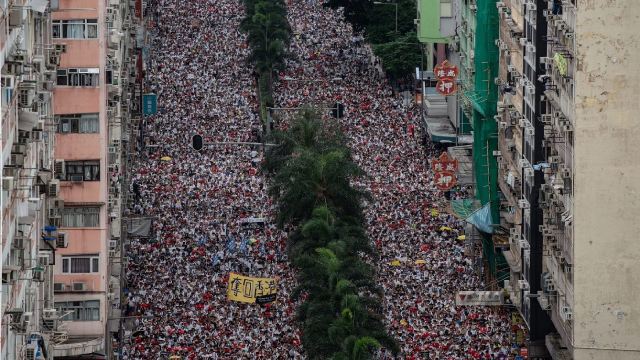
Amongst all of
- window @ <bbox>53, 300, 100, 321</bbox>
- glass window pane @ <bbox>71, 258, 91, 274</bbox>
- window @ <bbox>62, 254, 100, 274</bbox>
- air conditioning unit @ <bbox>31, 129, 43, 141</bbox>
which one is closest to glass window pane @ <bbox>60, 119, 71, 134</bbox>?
window @ <bbox>62, 254, 100, 274</bbox>

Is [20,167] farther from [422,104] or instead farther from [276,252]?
[422,104]

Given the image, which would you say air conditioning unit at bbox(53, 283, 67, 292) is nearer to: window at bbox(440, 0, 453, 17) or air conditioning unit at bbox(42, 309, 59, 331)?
air conditioning unit at bbox(42, 309, 59, 331)

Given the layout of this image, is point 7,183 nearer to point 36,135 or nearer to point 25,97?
point 25,97

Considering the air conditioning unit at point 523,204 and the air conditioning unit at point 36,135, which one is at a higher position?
the air conditioning unit at point 36,135

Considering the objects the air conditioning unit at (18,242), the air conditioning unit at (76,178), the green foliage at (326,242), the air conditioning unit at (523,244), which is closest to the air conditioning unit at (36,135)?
the air conditioning unit at (18,242)

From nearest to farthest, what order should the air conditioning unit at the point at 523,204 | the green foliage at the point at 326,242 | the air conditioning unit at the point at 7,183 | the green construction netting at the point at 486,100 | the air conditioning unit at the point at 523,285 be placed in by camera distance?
the air conditioning unit at the point at 7,183
the green foliage at the point at 326,242
the air conditioning unit at the point at 523,285
the air conditioning unit at the point at 523,204
the green construction netting at the point at 486,100

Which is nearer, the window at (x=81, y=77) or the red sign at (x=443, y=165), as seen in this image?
the window at (x=81, y=77)

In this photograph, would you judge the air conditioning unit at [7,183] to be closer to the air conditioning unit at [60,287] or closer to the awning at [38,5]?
the awning at [38,5]

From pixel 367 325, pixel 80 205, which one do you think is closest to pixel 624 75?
pixel 367 325
